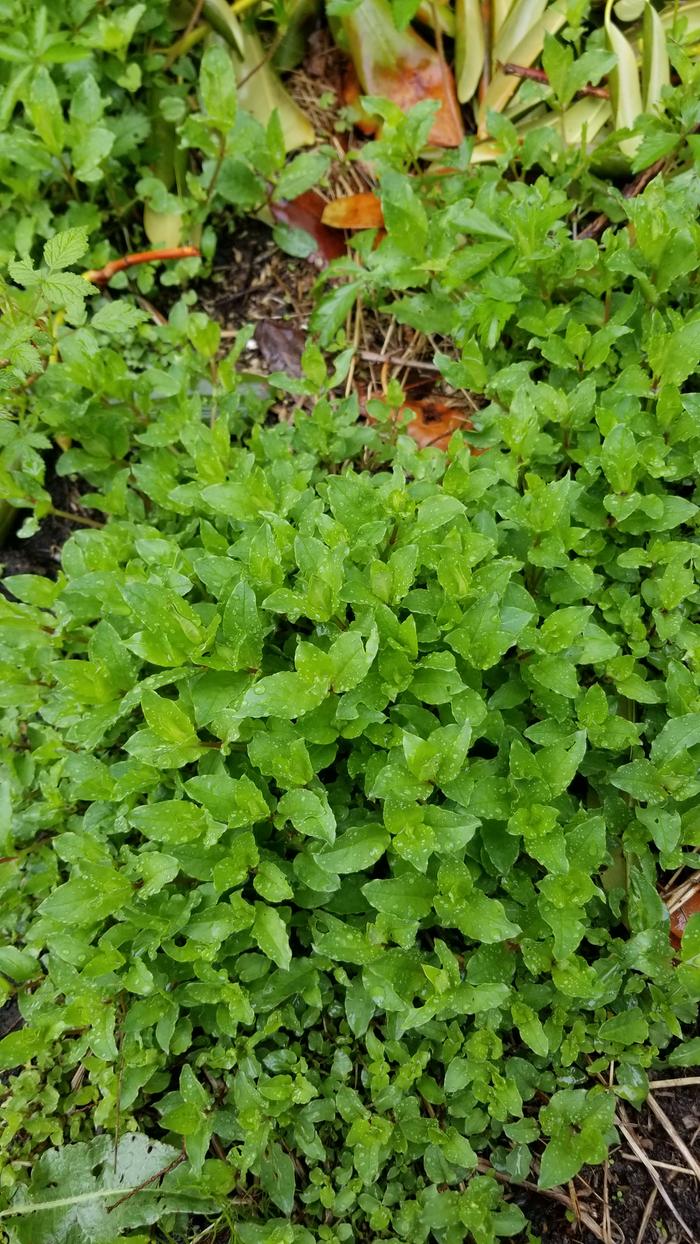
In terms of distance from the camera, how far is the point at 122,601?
1954mm

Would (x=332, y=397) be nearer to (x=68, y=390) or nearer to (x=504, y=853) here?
(x=68, y=390)

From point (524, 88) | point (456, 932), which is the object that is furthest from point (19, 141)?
point (456, 932)

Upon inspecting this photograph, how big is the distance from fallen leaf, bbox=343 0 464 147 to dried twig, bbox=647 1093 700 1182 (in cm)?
272

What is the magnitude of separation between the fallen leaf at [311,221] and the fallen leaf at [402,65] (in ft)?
1.36

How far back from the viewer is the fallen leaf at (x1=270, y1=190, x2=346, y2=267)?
2.77m

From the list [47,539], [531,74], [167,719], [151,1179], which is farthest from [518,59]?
[151,1179]

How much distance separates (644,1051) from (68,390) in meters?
2.16

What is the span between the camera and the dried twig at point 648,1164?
175 cm

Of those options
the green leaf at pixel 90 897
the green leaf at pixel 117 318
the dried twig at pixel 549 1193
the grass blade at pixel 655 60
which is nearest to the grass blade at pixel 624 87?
the grass blade at pixel 655 60

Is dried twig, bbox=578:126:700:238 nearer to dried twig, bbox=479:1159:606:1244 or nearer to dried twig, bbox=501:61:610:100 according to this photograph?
dried twig, bbox=501:61:610:100

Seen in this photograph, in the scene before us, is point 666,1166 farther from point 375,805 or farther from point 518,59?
point 518,59

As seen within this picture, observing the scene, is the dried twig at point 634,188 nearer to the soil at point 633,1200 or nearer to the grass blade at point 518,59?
the grass blade at point 518,59

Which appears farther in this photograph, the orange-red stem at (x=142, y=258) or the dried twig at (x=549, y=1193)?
the orange-red stem at (x=142, y=258)

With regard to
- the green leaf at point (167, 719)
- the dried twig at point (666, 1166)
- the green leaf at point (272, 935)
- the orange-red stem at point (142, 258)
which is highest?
the orange-red stem at point (142, 258)
